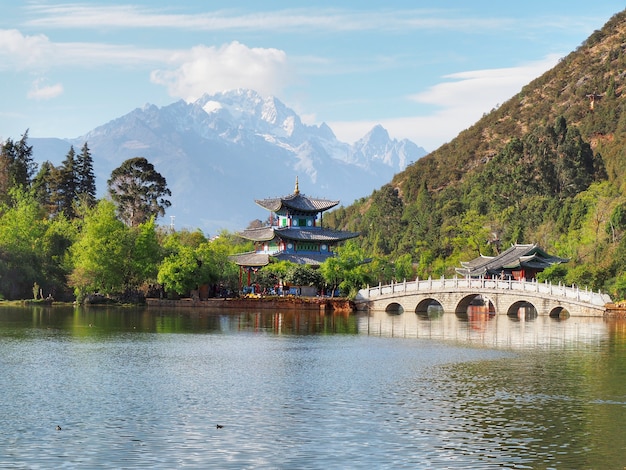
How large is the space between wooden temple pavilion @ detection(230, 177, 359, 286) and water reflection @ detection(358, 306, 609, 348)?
1458cm

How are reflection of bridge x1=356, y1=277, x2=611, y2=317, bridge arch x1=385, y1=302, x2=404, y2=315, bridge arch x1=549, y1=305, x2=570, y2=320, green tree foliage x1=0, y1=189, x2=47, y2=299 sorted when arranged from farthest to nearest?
green tree foliage x1=0, y1=189, x2=47, y2=299 → bridge arch x1=385, y1=302, x2=404, y2=315 → bridge arch x1=549, y1=305, x2=570, y2=320 → reflection of bridge x1=356, y1=277, x2=611, y2=317

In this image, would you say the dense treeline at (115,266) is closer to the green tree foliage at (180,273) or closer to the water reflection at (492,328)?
the green tree foliage at (180,273)

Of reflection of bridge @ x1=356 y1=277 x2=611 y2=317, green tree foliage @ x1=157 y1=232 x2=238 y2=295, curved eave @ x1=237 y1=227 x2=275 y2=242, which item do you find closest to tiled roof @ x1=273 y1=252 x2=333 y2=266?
curved eave @ x1=237 y1=227 x2=275 y2=242

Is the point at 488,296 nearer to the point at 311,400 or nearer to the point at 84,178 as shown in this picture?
the point at 311,400

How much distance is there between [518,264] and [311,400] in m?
49.7

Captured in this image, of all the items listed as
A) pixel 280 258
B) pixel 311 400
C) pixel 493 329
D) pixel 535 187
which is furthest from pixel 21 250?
pixel 535 187

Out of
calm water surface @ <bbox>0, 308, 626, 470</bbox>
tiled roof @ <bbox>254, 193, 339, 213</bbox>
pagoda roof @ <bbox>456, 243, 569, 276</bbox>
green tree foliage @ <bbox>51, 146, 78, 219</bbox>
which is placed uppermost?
green tree foliage @ <bbox>51, 146, 78, 219</bbox>

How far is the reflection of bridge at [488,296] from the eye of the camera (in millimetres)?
61906

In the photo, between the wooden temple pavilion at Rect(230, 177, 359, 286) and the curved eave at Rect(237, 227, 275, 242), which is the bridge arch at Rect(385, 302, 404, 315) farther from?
the curved eave at Rect(237, 227, 275, 242)

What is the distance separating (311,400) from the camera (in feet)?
92.8

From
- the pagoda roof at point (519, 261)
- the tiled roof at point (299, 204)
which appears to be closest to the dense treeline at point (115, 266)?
the tiled roof at point (299, 204)

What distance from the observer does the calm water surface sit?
2147 cm

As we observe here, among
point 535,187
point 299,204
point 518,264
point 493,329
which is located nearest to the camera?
point 493,329

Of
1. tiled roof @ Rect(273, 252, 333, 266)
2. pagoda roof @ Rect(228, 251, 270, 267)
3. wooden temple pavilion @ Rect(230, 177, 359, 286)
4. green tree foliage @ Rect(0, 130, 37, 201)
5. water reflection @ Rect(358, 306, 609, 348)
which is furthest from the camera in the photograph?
green tree foliage @ Rect(0, 130, 37, 201)
